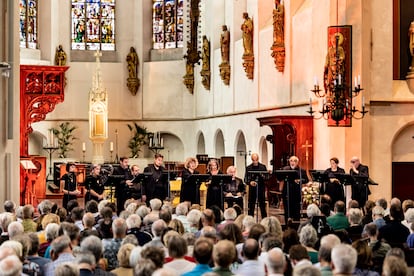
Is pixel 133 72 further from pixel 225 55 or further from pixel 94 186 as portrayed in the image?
pixel 94 186

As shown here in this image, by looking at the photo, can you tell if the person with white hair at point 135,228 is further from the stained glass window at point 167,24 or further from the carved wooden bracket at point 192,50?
the stained glass window at point 167,24

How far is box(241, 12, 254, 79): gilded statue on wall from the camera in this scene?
26.5 meters

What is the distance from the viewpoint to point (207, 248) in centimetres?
736

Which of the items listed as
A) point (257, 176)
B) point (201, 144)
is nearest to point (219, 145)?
point (201, 144)

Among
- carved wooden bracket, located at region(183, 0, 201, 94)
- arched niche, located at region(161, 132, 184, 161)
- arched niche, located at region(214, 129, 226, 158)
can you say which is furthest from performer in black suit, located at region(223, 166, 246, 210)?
arched niche, located at region(161, 132, 184, 161)

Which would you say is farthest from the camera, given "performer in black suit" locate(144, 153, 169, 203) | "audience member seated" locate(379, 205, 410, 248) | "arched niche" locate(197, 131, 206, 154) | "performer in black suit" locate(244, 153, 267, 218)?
"arched niche" locate(197, 131, 206, 154)

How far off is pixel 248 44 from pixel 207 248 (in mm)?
19673

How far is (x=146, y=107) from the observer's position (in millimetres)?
36031

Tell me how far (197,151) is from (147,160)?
2007 mm

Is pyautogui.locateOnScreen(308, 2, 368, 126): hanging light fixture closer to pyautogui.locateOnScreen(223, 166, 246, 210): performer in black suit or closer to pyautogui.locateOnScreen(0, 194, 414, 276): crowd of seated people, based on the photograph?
pyautogui.locateOnScreen(223, 166, 246, 210): performer in black suit

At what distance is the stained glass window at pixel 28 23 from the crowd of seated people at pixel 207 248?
23459 mm

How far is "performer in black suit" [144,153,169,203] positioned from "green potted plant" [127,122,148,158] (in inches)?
665

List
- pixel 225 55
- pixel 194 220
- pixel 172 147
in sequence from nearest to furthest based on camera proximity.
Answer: pixel 194 220, pixel 225 55, pixel 172 147

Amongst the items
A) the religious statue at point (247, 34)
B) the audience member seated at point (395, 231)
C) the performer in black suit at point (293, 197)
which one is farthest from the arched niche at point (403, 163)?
the audience member seated at point (395, 231)
